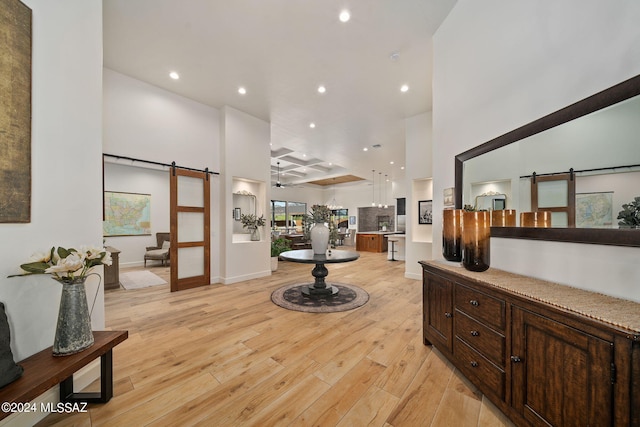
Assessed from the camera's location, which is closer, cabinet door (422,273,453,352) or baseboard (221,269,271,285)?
cabinet door (422,273,453,352)

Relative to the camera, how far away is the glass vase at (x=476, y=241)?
6.30 feet

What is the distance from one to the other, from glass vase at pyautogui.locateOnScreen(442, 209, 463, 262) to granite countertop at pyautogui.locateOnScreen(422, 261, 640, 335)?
0.35m

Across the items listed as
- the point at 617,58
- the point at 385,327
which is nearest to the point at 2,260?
the point at 385,327

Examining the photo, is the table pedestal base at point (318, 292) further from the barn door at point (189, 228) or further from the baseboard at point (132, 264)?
the baseboard at point (132, 264)

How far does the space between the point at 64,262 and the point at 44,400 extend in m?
1.00

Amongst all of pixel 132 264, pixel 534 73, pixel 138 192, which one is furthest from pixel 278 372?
pixel 138 192

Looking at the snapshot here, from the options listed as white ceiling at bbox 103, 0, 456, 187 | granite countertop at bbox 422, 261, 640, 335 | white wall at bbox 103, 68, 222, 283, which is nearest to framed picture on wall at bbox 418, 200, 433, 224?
white ceiling at bbox 103, 0, 456, 187

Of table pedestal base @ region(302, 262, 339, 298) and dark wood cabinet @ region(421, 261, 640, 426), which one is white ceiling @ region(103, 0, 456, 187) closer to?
dark wood cabinet @ region(421, 261, 640, 426)

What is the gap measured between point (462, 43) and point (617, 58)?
5.36 ft

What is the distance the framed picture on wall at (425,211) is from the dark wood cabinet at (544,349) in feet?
10.9

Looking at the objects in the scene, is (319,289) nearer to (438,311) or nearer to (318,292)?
(318,292)

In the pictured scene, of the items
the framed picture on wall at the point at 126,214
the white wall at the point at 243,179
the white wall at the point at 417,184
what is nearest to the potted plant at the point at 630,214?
the white wall at the point at 417,184

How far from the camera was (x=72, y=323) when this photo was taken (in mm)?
1525

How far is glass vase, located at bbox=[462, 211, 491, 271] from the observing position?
6.30 ft
